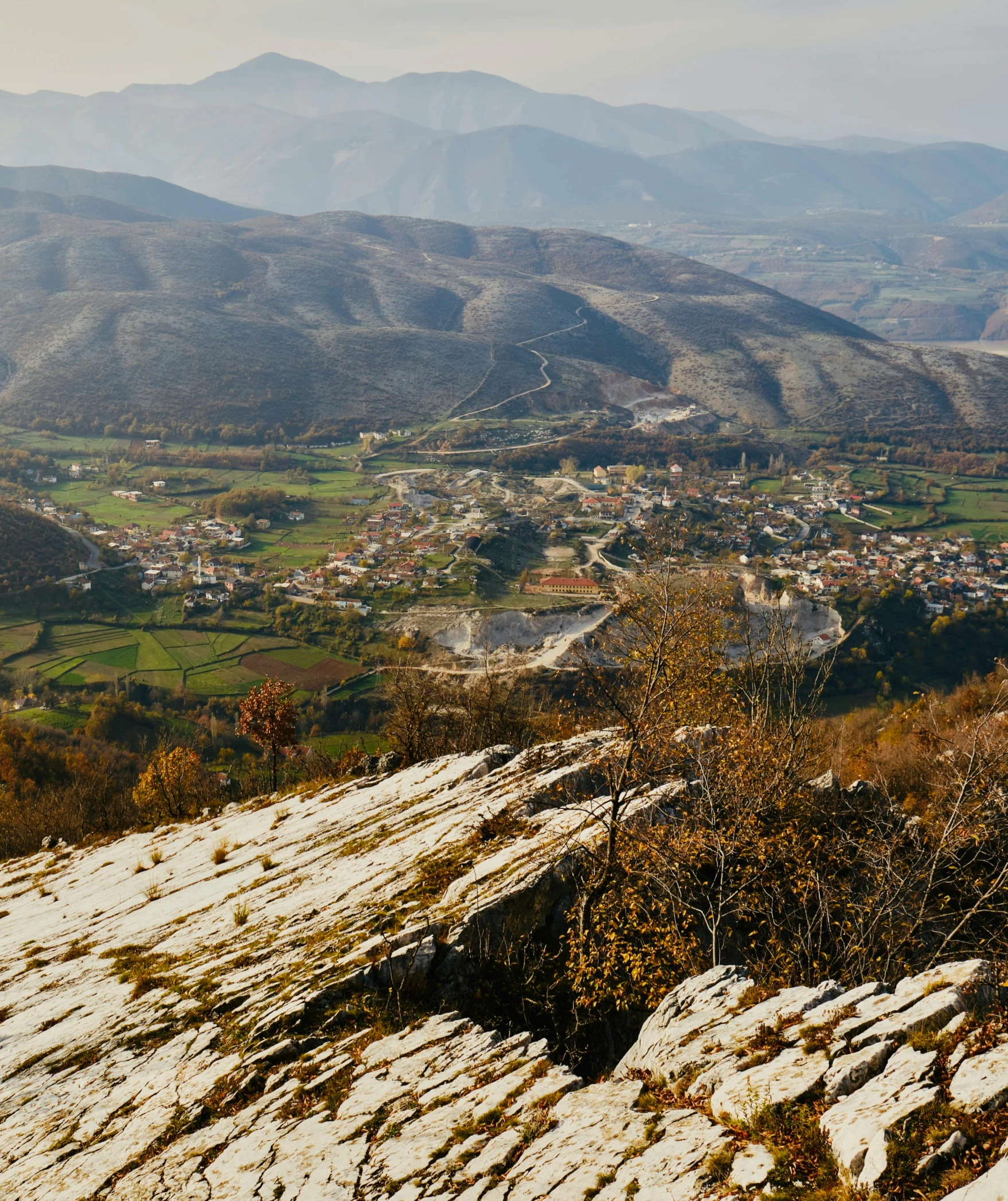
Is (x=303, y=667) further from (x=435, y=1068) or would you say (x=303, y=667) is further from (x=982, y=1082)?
(x=982, y=1082)

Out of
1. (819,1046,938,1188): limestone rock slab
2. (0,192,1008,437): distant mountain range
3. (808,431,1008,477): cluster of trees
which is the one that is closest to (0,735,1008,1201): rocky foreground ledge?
(819,1046,938,1188): limestone rock slab

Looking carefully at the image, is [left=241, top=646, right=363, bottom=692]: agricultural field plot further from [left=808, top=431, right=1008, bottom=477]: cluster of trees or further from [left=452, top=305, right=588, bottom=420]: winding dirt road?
[left=808, top=431, right=1008, bottom=477]: cluster of trees

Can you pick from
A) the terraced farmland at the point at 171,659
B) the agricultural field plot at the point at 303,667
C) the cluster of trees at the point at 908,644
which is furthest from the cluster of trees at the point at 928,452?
the terraced farmland at the point at 171,659

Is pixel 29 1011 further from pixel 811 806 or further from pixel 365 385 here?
pixel 365 385

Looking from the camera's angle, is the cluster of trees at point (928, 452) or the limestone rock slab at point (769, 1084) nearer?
the limestone rock slab at point (769, 1084)

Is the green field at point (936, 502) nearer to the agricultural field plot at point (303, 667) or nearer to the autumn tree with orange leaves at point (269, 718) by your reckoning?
the agricultural field plot at point (303, 667)
